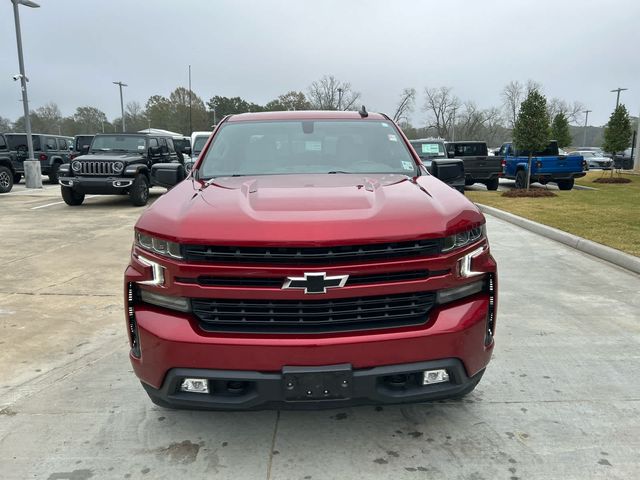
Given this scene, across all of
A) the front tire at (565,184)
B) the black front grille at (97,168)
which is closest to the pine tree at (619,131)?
the front tire at (565,184)

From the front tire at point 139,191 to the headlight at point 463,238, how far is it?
37.7ft

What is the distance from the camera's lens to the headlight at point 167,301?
237cm

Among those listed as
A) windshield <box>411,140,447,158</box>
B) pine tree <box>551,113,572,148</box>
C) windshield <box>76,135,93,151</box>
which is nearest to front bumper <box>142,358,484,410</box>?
windshield <box>411,140,447,158</box>

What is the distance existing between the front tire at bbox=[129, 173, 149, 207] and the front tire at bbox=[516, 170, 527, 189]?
12103 millimetres

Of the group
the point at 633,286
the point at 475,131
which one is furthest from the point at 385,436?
the point at 475,131

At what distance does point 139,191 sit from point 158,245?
11206mm

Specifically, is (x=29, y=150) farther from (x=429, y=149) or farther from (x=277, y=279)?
(x=277, y=279)

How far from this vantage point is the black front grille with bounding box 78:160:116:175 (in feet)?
40.6

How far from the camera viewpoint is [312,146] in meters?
3.73

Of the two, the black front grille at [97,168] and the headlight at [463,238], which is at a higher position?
the headlight at [463,238]

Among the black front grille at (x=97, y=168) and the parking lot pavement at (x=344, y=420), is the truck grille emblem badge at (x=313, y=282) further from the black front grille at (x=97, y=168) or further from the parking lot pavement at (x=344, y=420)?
the black front grille at (x=97, y=168)

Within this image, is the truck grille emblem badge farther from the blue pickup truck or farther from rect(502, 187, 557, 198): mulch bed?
the blue pickup truck

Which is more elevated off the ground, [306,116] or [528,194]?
[306,116]

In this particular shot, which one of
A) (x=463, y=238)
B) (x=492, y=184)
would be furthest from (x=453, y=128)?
(x=463, y=238)
